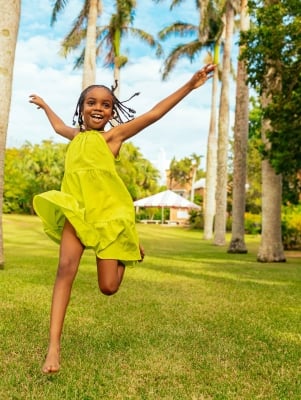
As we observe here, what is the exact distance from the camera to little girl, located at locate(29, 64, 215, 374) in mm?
3461

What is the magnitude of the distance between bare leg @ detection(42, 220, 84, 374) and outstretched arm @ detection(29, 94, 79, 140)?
879 mm

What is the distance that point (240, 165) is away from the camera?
20.5m

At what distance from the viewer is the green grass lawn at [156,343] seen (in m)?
3.31

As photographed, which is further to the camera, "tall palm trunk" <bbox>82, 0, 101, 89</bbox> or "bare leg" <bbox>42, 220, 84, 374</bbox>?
"tall palm trunk" <bbox>82, 0, 101, 89</bbox>

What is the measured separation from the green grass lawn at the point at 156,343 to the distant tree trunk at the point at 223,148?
54.3ft

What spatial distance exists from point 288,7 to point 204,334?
10.9 metres

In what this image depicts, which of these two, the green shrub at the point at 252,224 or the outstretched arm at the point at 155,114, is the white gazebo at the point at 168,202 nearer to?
the green shrub at the point at 252,224

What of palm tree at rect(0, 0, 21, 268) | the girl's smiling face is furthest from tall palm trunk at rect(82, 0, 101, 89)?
the girl's smiling face

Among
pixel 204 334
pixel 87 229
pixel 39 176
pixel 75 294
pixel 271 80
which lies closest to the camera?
pixel 87 229

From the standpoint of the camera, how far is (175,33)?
106 ft

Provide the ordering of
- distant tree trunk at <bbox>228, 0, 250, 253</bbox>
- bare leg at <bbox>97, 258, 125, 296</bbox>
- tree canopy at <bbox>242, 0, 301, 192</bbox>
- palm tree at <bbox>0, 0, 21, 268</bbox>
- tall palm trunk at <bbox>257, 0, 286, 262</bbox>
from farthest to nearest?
distant tree trunk at <bbox>228, 0, 250, 253</bbox>, tall palm trunk at <bbox>257, 0, 286, 262</bbox>, tree canopy at <bbox>242, 0, 301, 192</bbox>, palm tree at <bbox>0, 0, 21, 268</bbox>, bare leg at <bbox>97, 258, 125, 296</bbox>

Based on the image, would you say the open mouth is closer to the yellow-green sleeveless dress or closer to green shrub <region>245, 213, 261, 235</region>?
the yellow-green sleeveless dress

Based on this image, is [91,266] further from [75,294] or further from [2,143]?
[75,294]

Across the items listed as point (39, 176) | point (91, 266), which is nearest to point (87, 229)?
point (91, 266)
